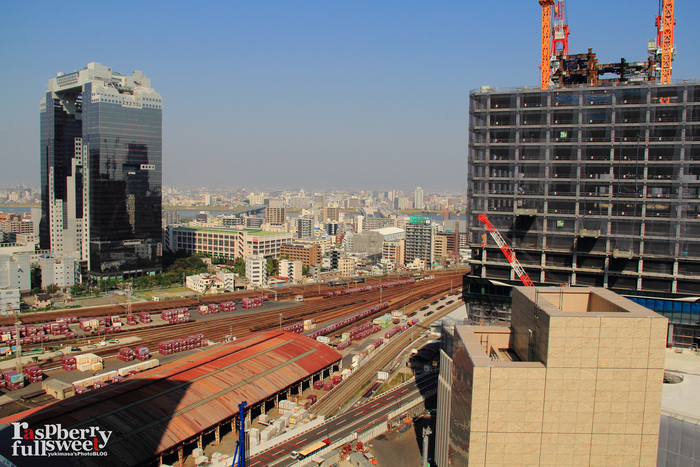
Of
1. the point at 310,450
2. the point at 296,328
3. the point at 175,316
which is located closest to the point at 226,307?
the point at 175,316

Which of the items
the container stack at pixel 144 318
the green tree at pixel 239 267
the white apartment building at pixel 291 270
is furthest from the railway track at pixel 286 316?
the green tree at pixel 239 267

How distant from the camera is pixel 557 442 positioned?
12.9 meters

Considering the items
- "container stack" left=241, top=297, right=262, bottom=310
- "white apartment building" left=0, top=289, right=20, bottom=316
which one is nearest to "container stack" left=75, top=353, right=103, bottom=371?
"white apartment building" left=0, top=289, right=20, bottom=316

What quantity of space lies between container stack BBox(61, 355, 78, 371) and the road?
16812 mm

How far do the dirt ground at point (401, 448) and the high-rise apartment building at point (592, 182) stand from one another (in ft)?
32.6

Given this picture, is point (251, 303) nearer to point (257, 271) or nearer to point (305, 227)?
point (257, 271)

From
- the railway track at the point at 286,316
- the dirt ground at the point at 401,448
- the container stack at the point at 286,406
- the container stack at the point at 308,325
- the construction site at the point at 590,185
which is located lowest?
the railway track at the point at 286,316

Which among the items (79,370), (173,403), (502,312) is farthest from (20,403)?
(502,312)

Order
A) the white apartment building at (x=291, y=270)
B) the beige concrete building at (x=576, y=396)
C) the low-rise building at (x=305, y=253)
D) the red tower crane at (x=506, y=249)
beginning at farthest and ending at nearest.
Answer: the low-rise building at (x=305, y=253) < the white apartment building at (x=291, y=270) < the red tower crane at (x=506, y=249) < the beige concrete building at (x=576, y=396)

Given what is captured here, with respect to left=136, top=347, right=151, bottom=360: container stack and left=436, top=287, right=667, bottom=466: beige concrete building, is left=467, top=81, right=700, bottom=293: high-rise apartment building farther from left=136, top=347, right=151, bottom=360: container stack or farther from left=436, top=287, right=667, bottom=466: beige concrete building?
left=136, top=347, right=151, bottom=360: container stack

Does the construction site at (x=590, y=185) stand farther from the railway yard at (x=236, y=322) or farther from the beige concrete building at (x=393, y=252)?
the beige concrete building at (x=393, y=252)

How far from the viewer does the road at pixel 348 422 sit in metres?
20.4

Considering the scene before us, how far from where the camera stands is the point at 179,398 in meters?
22.4

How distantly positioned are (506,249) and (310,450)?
1417 cm
